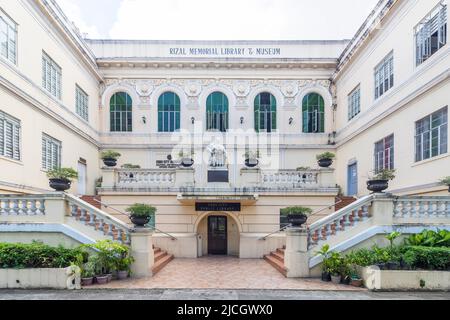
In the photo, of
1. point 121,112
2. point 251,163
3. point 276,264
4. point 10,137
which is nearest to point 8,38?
point 10,137

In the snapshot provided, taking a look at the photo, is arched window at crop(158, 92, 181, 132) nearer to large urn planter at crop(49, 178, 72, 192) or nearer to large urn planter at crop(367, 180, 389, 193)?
large urn planter at crop(49, 178, 72, 192)

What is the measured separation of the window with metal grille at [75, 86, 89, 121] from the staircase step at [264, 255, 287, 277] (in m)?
13.7

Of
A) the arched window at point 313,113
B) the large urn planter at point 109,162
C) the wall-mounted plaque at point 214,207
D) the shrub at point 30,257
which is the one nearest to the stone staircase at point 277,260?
the wall-mounted plaque at point 214,207

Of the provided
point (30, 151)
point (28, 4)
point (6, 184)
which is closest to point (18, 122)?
point (30, 151)

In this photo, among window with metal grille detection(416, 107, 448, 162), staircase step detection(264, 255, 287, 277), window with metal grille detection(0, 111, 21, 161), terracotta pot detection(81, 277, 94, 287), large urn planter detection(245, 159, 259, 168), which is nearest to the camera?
terracotta pot detection(81, 277, 94, 287)

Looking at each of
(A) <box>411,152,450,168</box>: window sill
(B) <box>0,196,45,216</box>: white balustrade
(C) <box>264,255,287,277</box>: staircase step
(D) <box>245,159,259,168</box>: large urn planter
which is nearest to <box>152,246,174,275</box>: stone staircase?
(B) <box>0,196,45,216</box>: white balustrade

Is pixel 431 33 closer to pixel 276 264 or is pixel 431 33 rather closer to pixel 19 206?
pixel 276 264

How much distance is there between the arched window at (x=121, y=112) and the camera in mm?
21281

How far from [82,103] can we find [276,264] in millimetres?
14985

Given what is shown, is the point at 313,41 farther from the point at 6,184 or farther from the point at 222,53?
the point at 6,184

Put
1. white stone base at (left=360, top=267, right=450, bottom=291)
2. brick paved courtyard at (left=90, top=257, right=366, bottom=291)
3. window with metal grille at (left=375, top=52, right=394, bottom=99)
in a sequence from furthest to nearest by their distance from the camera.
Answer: window with metal grille at (left=375, top=52, right=394, bottom=99), brick paved courtyard at (left=90, top=257, right=366, bottom=291), white stone base at (left=360, top=267, right=450, bottom=291)

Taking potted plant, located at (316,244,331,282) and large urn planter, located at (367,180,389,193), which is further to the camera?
large urn planter, located at (367,180,389,193)

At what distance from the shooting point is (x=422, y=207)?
9.81 m

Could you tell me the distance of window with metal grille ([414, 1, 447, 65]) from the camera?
38.9 feet
